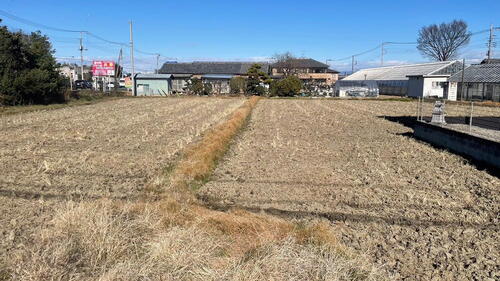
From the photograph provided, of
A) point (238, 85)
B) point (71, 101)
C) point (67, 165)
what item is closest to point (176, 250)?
point (67, 165)

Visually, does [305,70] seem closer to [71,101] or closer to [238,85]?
[238,85]

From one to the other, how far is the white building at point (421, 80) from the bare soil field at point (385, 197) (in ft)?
108

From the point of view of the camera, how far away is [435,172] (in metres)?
8.04

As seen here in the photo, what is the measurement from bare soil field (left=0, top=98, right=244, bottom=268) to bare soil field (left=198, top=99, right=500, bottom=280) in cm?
148

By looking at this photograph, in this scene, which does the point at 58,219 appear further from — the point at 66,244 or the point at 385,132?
the point at 385,132

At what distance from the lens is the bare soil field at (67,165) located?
5.00 m

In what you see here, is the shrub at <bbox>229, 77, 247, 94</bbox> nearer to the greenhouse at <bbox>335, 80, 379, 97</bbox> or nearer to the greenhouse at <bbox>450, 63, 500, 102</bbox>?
the greenhouse at <bbox>335, 80, 379, 97</bbox>

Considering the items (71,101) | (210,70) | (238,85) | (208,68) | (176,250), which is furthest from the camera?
(208,68)

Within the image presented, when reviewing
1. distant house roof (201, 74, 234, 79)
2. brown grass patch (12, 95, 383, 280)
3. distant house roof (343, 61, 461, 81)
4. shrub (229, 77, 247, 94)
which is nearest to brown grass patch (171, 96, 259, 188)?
brown grass patch (12, 95, 383, 280)

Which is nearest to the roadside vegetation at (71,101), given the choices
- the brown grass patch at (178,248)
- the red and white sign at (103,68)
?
the red and white sign at (103,68)

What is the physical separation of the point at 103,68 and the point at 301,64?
107 feet

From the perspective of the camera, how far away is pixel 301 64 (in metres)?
67.7

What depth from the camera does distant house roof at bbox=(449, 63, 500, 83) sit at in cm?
3386

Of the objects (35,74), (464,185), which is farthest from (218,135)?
(35,74)
